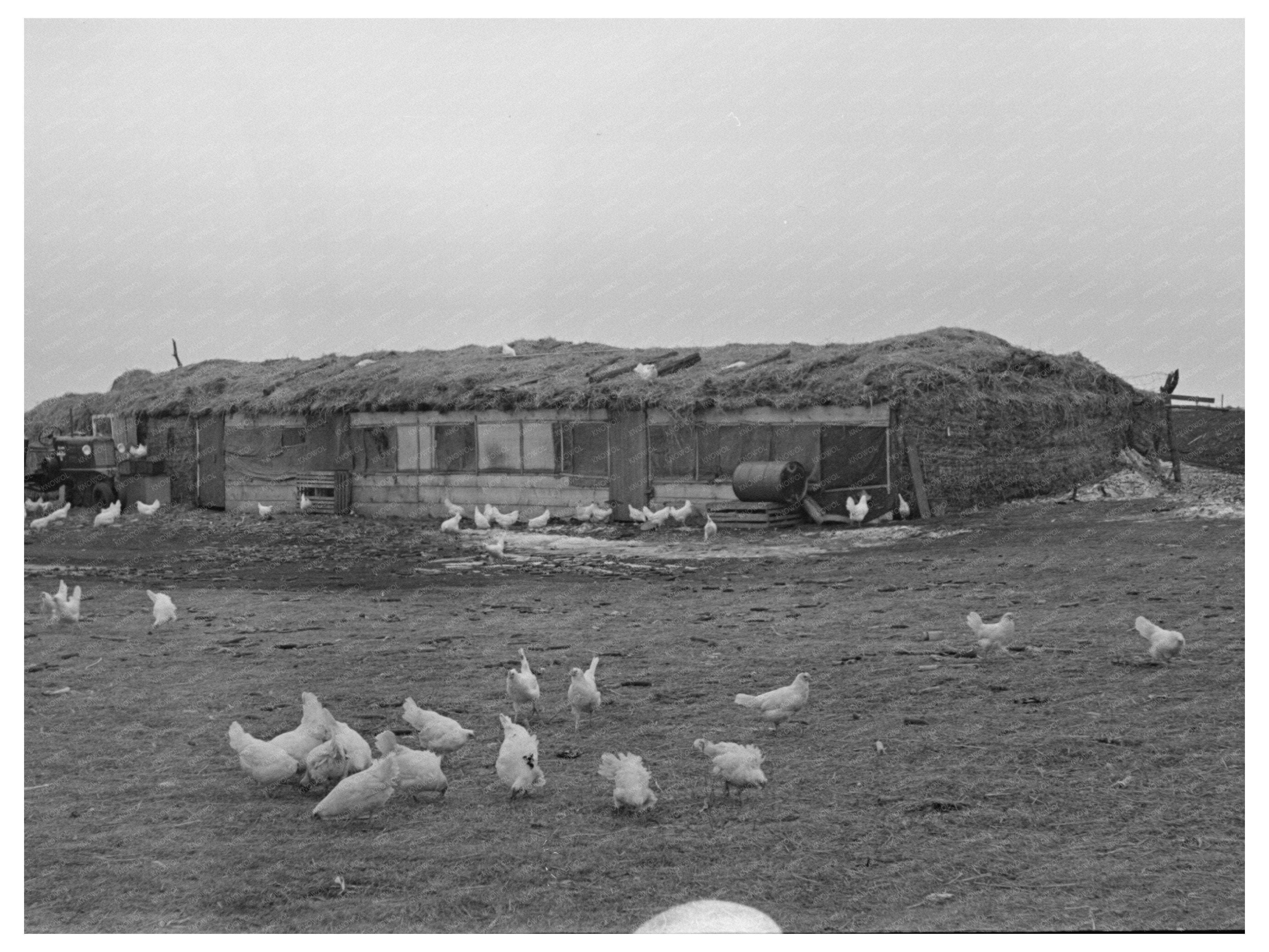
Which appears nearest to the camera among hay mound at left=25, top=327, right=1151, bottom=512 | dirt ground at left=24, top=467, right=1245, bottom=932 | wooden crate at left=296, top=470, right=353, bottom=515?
dirt ground at left=24, top=467, right=1245, bottom=932

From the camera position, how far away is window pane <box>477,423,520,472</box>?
68.4 feet

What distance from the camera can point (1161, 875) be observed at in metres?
4.09

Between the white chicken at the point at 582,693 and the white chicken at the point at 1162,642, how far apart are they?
3.32 m

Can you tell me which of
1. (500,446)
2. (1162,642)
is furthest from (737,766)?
(500,446)

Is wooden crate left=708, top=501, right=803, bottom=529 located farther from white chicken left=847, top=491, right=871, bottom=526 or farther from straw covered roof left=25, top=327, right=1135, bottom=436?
straw covered roof left=25, top=327, right=1135, bottom=436

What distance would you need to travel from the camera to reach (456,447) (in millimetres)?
21453

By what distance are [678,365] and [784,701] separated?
49.4ft

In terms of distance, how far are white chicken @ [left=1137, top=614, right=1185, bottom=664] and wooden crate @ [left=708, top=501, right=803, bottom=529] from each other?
9.87m

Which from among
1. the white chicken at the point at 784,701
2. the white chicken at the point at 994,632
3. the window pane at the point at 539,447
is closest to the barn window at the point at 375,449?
the window pane at the point at 539,447

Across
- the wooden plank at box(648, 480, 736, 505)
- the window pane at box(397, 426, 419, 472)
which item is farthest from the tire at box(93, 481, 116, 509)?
the wooden plank at box(648, 480, 736, 505)

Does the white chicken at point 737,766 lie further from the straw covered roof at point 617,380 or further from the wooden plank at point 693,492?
the wooden plank at point 693,492

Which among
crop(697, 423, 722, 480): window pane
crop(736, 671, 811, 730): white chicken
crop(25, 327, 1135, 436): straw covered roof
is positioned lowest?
crop(736, 671, 811, 730): white chicken

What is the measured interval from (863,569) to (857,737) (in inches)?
259
